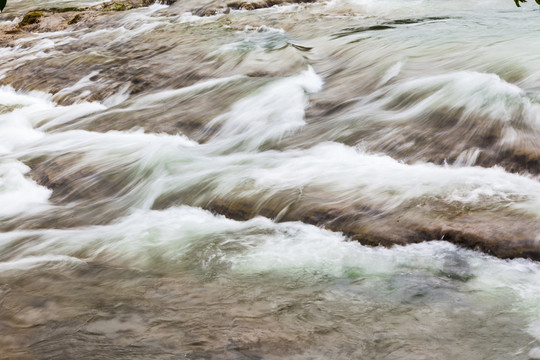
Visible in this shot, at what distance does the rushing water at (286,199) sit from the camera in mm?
3621

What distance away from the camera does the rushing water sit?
3621mm

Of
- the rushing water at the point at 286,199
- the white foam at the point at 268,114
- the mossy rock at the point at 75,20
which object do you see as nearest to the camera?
the rushing water at the point at 286,199

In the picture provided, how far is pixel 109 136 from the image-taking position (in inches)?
313

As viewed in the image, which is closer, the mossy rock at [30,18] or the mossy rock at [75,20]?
the mossy rock at [75,20]

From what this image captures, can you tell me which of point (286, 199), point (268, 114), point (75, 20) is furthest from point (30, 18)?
point (286, 199)

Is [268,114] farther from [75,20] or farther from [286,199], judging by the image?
[75,20]

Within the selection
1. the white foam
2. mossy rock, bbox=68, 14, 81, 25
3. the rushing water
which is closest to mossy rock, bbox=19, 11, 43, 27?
mossy rock, bbox=68, 14, 81, 25

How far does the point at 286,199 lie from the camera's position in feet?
17.3

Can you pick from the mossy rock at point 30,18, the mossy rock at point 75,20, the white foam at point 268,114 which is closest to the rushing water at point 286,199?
the white foam at point 268,114

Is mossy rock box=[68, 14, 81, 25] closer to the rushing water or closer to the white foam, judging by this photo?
the rushing water

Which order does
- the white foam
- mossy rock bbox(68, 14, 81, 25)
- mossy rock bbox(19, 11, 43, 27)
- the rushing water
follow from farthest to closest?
mossy rock bbox(19, 11, 43, 27) → mossy rock bbox(68, 14, 81, 25) → the white foam → the rushing water

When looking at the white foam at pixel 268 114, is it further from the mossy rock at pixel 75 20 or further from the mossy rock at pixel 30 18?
the mossy rock at pixel 30 18

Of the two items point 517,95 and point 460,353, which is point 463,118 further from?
point 460,353

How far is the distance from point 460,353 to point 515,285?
0.79 m
